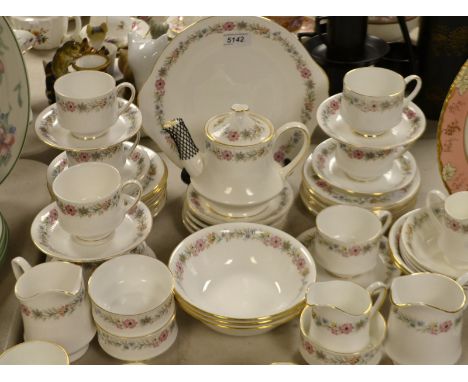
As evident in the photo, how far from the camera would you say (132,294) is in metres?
1.12

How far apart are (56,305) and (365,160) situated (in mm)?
544

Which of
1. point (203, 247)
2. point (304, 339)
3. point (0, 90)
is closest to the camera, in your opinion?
point (304, 339)

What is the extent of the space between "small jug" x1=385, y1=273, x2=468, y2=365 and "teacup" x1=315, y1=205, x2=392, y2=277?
10 cm

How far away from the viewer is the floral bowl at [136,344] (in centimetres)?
106

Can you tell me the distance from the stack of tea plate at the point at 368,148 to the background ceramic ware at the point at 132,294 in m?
0.32

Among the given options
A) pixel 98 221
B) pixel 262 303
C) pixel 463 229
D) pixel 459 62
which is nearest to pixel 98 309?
pixel 98 221

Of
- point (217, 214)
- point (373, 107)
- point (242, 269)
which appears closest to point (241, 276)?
point (242, 269)

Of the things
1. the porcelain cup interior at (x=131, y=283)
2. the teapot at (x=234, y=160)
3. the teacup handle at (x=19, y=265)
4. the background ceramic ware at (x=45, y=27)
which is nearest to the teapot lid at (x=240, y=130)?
the teapot at (x=234, y=160)

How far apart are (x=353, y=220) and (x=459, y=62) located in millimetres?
464

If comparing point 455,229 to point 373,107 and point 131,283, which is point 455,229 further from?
point 131,283

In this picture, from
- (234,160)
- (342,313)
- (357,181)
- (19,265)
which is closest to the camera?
(342,313)

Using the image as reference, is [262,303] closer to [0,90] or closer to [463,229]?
[463,229]

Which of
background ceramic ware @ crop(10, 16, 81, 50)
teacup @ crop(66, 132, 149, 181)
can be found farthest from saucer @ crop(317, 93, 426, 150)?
background ceramic ware @ crop(10, 16, 81, 50)

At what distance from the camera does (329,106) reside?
1.34 meters
